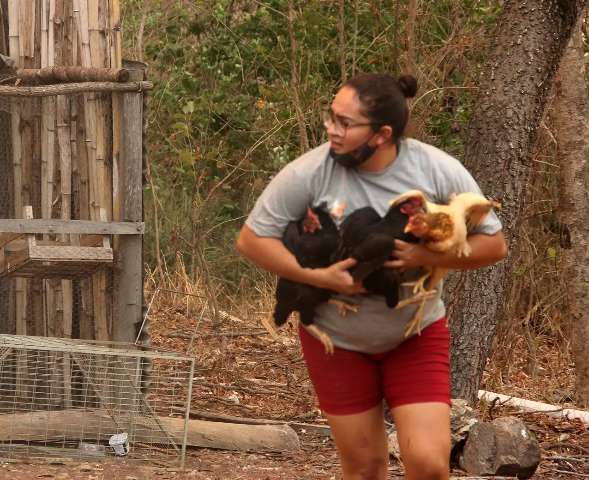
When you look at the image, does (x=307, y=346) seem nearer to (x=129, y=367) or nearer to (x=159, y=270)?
(x=129, y=367)

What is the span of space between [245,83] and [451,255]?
8.23m

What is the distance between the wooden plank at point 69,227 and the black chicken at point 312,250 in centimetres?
312

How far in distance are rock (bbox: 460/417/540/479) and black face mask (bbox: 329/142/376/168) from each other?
316 centimetres

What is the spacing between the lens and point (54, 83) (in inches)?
284

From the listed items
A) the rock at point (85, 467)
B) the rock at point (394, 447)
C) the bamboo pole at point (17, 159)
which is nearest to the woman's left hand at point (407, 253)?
the rock at point (394, 447)

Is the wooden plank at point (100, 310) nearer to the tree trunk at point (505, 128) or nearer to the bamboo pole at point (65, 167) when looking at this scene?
the bamboo pole at point (65, 167)

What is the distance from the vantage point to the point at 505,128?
7191 mm

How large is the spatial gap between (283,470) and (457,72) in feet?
16.1

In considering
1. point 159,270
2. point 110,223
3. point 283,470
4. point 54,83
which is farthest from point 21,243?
point 159,270

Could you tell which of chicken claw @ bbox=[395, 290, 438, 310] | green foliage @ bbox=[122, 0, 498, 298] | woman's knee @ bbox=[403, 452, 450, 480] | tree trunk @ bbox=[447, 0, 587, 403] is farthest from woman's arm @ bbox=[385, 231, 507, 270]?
green foliage @ bbox=[122, 0, 498, 298]

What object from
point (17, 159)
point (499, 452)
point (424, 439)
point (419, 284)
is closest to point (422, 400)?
point (424, 439)

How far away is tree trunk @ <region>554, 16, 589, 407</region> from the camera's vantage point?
9.84 m

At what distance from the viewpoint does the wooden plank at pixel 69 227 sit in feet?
22.7

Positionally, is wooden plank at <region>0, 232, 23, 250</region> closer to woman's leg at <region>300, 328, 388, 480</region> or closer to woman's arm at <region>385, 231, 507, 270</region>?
woman's leg at <region>300, 328, 388, 480</region>
